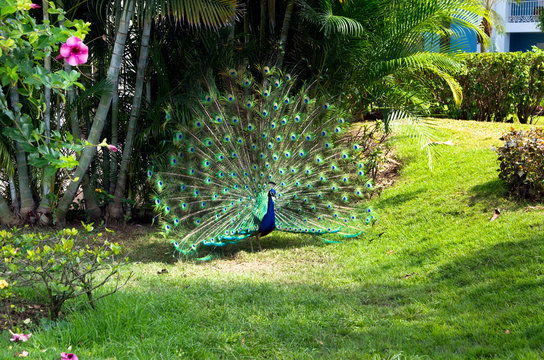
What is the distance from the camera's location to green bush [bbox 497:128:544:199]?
6965 millimetres

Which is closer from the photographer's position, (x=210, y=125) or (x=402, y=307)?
(x=402, y=307)

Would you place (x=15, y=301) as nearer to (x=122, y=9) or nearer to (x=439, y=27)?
(x=122, y=9)

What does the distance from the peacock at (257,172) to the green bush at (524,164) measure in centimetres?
188

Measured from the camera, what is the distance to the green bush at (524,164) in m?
6.96

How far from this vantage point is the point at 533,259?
18.8ft

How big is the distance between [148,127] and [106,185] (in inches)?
51.8

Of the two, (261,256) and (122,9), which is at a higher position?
(122,9)

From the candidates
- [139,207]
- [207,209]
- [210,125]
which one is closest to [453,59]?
[210,125]

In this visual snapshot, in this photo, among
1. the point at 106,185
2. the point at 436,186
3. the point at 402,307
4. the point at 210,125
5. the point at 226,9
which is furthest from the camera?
the point at 106,185

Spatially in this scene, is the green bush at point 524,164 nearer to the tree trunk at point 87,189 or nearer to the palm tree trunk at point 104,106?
the palm tree trunk at point 104,106

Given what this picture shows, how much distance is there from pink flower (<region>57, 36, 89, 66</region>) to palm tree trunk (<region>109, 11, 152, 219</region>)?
4.98 metres

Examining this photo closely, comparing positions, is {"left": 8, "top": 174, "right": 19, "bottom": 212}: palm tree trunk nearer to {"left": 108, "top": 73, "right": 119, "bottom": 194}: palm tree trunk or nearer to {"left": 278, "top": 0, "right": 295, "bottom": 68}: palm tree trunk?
{"left": 108, "top": 73, "right": 119, "bottom": 194}: palm tree trunk

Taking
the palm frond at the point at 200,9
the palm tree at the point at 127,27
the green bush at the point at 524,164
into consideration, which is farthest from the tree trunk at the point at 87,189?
the green bush at the point at 524,164

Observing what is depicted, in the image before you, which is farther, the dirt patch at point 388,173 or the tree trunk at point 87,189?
the dirt patch at point 388,173
